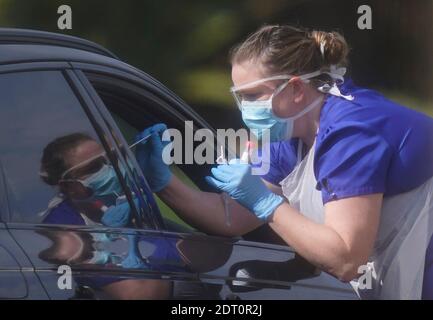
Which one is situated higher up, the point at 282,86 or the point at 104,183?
the point at 282,86

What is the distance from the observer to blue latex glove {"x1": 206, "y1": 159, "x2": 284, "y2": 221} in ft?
11.1

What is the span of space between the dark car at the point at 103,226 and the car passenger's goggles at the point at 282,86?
0.16m

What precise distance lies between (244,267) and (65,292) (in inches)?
26.3

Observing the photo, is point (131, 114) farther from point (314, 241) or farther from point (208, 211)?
point (314, 241)

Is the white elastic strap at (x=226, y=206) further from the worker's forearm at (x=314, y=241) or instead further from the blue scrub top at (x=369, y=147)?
the blue scrub top at (x=369, y=147)

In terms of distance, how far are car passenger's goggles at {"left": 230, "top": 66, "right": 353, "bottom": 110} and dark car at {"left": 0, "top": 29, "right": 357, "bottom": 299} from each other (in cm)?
16

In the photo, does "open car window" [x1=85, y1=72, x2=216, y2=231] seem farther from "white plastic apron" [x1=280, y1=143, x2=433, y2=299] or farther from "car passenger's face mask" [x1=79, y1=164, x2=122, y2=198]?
"white plastic apron" [x1=280, y1=143, x2=433, y2=299]

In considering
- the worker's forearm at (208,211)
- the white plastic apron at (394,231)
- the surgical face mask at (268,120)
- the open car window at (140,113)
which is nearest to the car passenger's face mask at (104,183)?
the open car window at (140,113)

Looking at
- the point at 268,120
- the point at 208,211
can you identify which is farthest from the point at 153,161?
the point at 268,120

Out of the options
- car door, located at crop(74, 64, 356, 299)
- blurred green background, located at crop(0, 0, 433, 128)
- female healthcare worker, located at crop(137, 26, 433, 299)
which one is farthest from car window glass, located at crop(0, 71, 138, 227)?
blurred green background, located at crop(0, 0, 433, 128)

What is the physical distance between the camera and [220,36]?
139 inches

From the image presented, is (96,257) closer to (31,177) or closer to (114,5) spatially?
(31,177)

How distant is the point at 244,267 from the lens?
11.2 feet

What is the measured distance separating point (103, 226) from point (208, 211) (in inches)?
18.5
